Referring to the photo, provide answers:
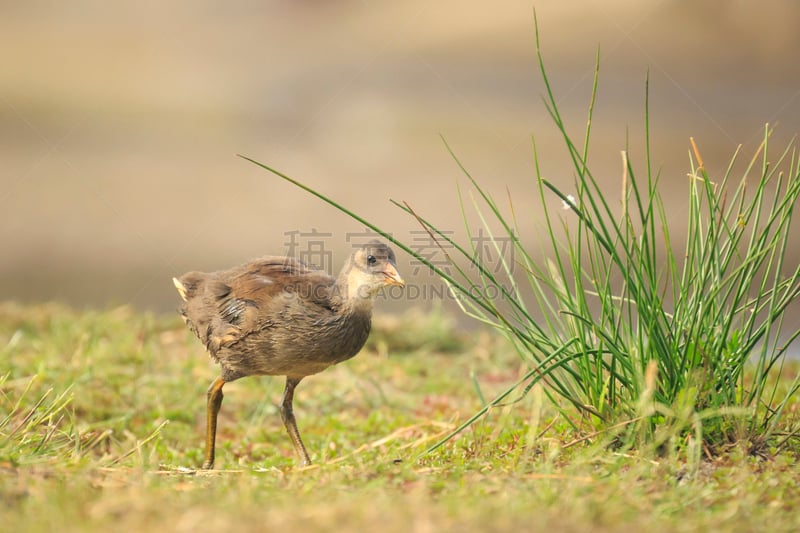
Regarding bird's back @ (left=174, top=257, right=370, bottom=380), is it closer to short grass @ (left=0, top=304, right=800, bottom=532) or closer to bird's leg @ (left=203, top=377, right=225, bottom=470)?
bird's leg @ (left=203, top=377, right=225, bottom=470)

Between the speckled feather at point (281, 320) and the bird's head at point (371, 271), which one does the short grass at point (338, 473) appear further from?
the bird's head at point (371, 271)

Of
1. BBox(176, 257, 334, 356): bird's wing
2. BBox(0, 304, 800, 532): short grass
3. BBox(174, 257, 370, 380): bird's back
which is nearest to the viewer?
BBox(0, 304, 800, 532): short grass

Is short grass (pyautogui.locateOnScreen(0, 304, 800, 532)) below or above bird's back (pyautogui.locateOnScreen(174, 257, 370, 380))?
below

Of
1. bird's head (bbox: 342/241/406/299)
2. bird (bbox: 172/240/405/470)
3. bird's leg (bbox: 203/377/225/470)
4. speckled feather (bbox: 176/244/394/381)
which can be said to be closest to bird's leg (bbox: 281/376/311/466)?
bird (bbox: 172/240/405/470)

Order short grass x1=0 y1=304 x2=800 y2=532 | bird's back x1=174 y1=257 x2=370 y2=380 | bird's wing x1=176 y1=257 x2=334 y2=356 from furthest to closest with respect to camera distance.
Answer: bird's wing x1=176 y1=257 x2=334 y2=356
bird's back x1=174 y1=257 x2=370 y2=380
short grass x1=0 y1=304 x2=800 y2=532

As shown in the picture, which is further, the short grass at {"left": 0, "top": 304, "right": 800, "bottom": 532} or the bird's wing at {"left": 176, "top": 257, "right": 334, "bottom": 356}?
the bird's wing at {"left": 176, "top": 257, "right": 334, "bottom": 356}

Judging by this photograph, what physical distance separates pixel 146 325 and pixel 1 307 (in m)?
1.83

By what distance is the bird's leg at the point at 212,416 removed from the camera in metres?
4.38

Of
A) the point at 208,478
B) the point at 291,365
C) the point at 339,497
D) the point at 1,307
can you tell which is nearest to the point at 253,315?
the point at 291,365

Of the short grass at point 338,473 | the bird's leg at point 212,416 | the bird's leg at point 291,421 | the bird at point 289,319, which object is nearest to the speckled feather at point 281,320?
the bird at point 289,319

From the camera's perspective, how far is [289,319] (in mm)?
4250

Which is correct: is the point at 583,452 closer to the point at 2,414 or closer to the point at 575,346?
the point at 575,346

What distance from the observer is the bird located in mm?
4230

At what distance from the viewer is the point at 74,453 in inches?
123
